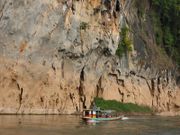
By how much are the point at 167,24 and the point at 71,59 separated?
83.3 feet

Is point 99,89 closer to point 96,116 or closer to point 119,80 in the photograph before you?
point 119,80

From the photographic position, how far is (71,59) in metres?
55.9

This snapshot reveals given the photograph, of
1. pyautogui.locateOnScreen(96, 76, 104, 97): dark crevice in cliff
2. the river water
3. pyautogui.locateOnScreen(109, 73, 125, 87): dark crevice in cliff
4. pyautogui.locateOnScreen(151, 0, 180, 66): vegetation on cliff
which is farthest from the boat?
pyautogui.locateOnScreen(151, 0, 180, 66): vegetation on cliff

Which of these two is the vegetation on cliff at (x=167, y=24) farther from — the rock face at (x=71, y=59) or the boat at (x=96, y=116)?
the boat at (x=96, y=116)

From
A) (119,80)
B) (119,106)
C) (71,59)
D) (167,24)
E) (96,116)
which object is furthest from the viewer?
(167,24)

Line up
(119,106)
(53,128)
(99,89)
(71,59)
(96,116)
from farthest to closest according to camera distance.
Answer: (119,106) < (99,89) < (71,59) < (96,116) < (53,128)

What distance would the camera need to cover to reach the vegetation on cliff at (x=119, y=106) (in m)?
61.2

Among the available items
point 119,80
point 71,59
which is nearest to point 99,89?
point 119,80

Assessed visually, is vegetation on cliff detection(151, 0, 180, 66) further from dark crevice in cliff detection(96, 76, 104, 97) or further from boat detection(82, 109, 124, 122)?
boat detection(82, 109, 124, 122)

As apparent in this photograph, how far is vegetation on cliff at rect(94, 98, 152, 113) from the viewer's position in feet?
201

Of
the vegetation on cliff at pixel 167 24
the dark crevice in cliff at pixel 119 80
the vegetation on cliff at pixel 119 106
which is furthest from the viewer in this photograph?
the vegetation on cliff at pixel 167 24

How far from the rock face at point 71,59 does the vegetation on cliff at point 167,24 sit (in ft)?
14.1

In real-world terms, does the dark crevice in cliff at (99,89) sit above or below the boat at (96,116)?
above

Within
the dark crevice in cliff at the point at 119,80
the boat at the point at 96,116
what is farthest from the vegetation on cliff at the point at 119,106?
the boat at the point at 96,116
